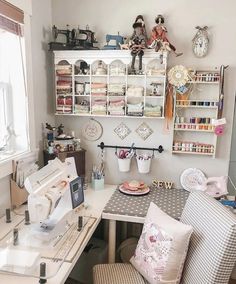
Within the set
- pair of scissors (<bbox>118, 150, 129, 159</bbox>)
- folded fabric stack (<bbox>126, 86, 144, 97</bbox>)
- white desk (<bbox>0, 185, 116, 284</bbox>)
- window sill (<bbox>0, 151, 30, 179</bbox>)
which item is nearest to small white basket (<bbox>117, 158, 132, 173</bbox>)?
pair of scissors (<bbox>118, 150, 129, 159</bbox>)

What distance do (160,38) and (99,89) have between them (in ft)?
1.93

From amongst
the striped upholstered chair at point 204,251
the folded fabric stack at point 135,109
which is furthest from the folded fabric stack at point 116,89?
the striped upholstered chair at point 204,251

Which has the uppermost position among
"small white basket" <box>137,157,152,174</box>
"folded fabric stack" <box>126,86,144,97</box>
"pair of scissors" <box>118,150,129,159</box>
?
"folded fabric stack" <box>126,86,144,97</box>

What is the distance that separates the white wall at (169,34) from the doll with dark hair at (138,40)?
0.08 meters

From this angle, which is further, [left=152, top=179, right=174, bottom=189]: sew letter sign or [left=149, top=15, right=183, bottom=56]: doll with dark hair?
[left=152, top=179, right=174, bottom=189]: sew letter sign

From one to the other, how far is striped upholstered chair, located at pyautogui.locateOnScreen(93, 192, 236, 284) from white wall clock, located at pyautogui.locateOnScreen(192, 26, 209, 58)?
3.51 feet

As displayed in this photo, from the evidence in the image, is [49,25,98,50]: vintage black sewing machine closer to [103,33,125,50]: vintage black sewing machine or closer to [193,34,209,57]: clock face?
[103,33,125,50]: vintage black sewing machine

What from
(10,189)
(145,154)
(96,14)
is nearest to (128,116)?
(145,154)

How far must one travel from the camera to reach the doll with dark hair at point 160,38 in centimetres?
188

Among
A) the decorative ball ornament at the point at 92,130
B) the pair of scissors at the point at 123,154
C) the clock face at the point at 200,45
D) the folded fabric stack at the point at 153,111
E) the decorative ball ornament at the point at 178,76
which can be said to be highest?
the clock face at the point at 200,45

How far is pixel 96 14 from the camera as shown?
2082mm

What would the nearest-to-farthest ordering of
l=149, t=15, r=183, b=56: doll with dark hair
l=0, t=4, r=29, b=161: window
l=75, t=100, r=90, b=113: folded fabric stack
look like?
l=0, t=4, r=29, b=161: window < l=149, t=15, r=183, b=56: doll with dark hair < l=75, t=100, r=90, b=113: folded fabric stack

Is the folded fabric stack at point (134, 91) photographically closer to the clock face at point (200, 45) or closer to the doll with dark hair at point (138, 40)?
the doll with dark hair at point (138, 40)

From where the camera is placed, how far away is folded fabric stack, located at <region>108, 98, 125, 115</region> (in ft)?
6.70
